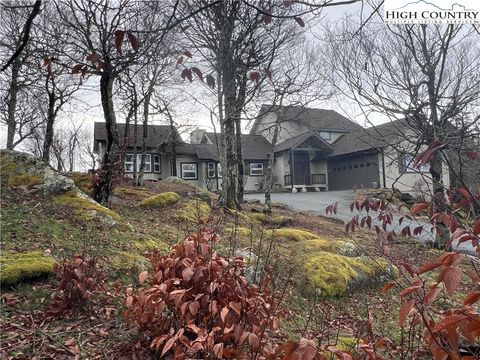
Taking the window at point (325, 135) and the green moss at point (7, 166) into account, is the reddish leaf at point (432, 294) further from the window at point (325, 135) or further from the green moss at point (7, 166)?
the window at point (325, 135)

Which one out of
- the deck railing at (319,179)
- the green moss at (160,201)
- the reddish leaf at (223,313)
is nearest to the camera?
the reddish leaf at (223,313)

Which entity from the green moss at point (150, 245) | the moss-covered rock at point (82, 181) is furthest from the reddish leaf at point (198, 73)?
the moss-covered rock at point (82, 181)

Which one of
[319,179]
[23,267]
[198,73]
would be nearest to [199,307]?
[198,73]

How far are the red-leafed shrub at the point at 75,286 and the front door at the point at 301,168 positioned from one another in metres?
28.9

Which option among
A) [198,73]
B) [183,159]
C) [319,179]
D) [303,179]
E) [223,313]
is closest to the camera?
[198,73]

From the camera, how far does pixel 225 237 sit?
720cm

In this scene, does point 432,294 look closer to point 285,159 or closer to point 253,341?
point 253,341

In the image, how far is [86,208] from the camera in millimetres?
6758

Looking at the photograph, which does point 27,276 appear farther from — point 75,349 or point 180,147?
point 180,147

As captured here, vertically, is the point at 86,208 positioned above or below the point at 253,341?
above

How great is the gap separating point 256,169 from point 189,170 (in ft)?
20.1

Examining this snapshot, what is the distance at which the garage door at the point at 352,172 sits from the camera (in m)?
28.0

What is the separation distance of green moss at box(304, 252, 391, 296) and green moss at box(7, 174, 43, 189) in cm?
579

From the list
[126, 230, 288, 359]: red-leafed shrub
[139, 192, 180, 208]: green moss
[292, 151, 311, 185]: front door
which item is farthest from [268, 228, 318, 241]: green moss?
[292, 151, 311, 185]: front door
